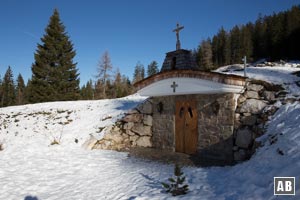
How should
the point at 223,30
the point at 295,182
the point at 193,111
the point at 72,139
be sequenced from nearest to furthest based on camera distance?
the point at 295,182
the point at 193,111
the point at 72,139
the point at 223,30

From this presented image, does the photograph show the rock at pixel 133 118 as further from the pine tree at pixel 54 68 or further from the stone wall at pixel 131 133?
the pine tree at pixel 54 68

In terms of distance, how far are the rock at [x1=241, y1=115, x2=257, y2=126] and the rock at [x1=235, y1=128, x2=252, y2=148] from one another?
22 centimetres

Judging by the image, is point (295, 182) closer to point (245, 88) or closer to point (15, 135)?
point (245, 88)

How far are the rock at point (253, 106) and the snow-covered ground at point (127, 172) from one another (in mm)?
676

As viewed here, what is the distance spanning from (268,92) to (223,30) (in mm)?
64918

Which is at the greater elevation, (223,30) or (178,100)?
(223,30)

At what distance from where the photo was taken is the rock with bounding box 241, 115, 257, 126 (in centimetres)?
726

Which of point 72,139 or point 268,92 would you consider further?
point 72,139

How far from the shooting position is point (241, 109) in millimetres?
7531

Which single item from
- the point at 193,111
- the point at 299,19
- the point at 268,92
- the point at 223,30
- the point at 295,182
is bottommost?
the point at 295,182

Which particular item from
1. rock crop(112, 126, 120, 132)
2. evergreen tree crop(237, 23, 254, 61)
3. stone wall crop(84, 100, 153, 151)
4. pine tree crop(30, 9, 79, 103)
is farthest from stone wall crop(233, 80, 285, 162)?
evergreen tree crop(237, 23, 254, 61)

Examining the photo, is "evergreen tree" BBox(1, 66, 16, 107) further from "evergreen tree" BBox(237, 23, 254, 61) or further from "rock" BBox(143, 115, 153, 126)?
"evergreen tree" BBox(237, 23, 254, 61)

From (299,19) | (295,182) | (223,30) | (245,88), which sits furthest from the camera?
(223,30)

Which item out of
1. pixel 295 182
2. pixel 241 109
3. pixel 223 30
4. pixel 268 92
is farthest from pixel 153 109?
pixel 223 30
